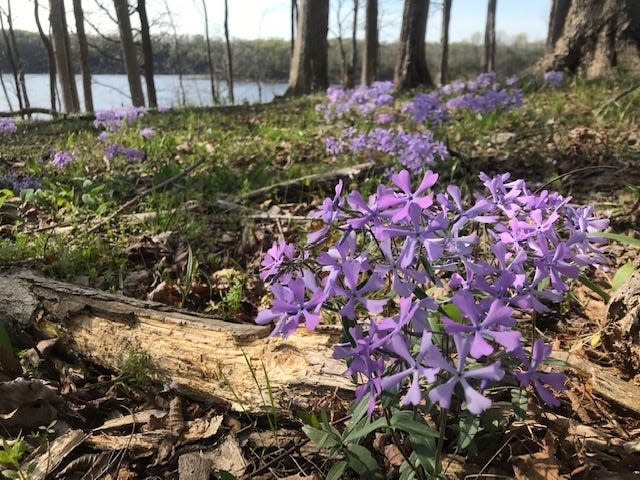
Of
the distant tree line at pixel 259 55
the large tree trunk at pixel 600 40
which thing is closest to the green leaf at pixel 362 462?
the large tree trunk at pixel 600 40

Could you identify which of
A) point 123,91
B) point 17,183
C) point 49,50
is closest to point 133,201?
point 17,183

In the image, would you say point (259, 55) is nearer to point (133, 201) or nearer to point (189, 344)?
point (133, 201)

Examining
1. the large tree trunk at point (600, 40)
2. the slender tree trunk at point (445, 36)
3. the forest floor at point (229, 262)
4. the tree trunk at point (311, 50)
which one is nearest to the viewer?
the forest floor at point (229, 262)

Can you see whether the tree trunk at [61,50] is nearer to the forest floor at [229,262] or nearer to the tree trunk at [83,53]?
the tree trunk at [83,53]

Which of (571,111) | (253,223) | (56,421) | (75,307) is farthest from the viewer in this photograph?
(571,111)

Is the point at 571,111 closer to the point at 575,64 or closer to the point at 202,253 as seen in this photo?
the point at 575,64

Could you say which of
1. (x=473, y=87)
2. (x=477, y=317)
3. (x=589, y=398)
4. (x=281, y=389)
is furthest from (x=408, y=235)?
(x=473, y=87)
